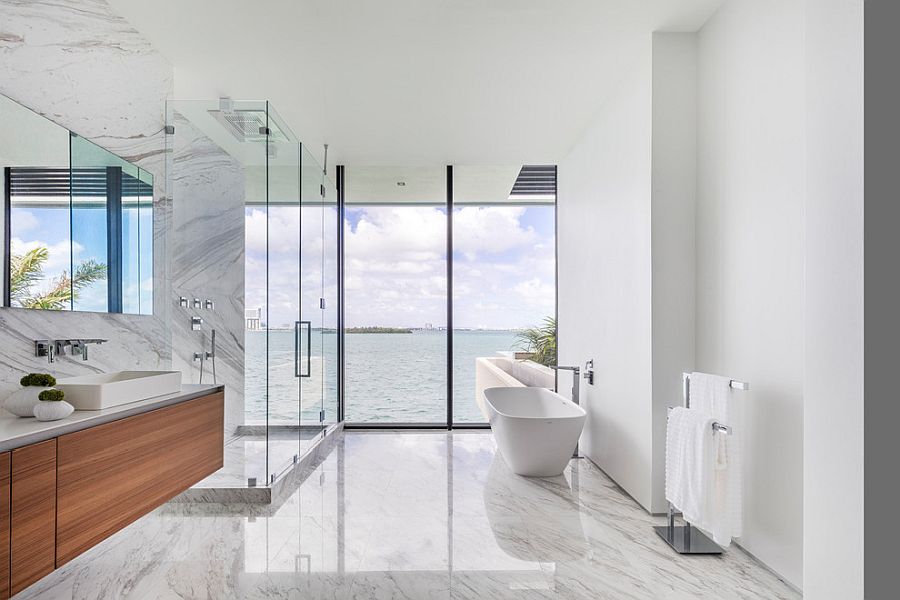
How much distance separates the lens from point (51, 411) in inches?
78.2

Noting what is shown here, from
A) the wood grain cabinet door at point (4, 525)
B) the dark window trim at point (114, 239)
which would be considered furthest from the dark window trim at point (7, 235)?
the wood grain cabinet door at point (4, 525)

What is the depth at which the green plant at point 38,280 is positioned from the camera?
2.24 m

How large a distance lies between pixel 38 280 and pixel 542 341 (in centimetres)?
545

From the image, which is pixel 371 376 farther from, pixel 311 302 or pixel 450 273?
pixel 311 302

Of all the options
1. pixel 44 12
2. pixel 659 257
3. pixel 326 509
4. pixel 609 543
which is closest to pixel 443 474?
pixel 326 509

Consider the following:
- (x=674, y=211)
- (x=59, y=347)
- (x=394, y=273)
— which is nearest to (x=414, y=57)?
(x=674, y=211)

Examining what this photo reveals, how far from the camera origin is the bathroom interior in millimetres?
1871

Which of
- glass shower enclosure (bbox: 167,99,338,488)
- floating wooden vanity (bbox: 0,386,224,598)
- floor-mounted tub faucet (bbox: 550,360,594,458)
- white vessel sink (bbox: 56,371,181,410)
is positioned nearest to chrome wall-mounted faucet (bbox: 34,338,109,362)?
white vessel sink (bbox: 56,371,181,410)

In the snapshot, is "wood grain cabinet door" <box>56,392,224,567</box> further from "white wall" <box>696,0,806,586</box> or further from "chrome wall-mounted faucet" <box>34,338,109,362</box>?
"white wall" <box>696,0,806,586</box>

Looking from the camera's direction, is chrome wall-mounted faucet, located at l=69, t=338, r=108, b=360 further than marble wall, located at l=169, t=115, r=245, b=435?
No

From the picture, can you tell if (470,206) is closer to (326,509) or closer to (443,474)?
(443,474)

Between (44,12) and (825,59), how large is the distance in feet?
9.77

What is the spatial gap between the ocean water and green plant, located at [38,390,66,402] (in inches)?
59.4

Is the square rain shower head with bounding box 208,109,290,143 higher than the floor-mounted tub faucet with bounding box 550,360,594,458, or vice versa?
the square rain shower head with bounding box 208,109,290,143
